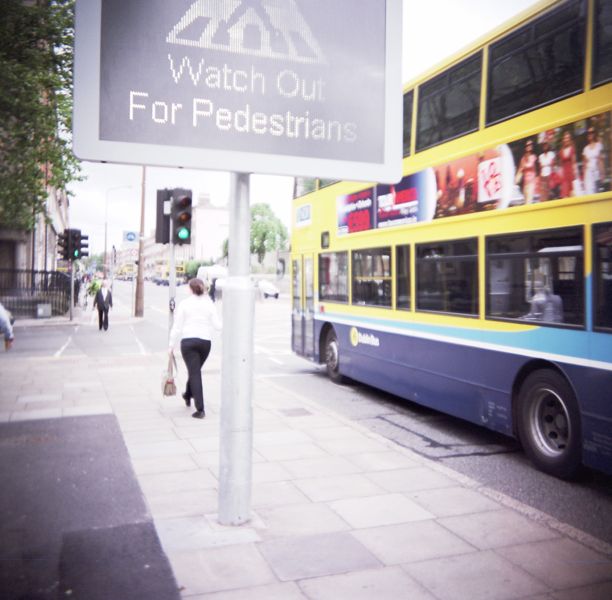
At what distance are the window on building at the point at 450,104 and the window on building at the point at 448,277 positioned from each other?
Answer: 1298 millimetres

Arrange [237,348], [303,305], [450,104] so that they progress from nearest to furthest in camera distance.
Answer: [237,348]
[450,104]
[303,305]

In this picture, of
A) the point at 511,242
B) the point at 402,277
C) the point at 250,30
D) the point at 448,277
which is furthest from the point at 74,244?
the point at 250,30

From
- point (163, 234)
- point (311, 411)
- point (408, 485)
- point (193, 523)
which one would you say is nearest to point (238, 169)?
point (193, 523)

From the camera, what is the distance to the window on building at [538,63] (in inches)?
232

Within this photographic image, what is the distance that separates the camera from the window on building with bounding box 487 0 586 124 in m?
5.89

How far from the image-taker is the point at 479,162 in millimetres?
7199

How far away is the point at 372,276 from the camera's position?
999 centimetres

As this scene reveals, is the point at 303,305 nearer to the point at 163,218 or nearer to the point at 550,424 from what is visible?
the point at 163,218

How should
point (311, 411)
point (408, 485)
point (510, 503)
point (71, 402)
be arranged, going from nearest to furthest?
1. point (510, 503)
2. point (408, 485)
3. point (311, 411)
4. point (71, 402)

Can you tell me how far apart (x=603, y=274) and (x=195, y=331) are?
502 cm

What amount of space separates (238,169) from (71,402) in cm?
689

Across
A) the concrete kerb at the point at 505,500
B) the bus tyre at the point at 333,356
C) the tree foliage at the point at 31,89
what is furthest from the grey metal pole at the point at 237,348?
the tree foliage at the point at 31,89

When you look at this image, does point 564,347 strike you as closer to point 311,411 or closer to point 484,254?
point 484,254

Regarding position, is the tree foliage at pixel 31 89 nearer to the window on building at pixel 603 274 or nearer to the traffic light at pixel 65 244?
the traffic light at pixel 65 244
